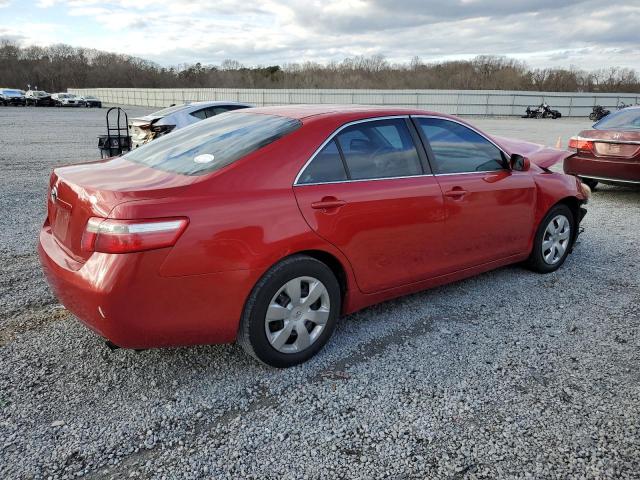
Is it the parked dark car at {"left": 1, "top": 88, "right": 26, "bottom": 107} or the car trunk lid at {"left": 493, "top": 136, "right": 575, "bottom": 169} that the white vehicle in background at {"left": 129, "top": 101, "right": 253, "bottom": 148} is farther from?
the parked dark car at {"left": 1, "top": 88, "right": 26, "bottom": 107}

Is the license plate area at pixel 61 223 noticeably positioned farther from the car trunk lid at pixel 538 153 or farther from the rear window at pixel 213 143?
the car trunk lid at pixel 538 153

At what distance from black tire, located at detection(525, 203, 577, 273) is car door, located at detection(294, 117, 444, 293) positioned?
1444 mm

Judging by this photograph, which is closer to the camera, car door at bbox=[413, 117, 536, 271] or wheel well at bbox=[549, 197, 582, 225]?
car door at bbox=[413, 117, 536, 271]

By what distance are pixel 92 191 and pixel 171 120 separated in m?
9.06

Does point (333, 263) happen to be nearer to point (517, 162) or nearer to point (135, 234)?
point (135, 234)

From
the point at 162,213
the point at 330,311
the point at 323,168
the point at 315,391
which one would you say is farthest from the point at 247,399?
the point at 323,168

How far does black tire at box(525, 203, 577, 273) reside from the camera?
5074 millimetres

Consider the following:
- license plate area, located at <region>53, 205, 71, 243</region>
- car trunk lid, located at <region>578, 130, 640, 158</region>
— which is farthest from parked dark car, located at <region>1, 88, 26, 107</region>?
license plate area, located at <region>53, 205, 71, 243</region>

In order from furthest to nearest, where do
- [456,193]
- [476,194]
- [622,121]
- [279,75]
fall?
[279,75] → [622,121] → [476,194] → [456,193]

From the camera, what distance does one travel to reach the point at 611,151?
874 centimetres

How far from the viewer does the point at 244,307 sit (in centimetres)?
311

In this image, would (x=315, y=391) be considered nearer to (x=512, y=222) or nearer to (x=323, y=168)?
(x=323, y=168)

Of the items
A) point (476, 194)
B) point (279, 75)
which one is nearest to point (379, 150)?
point (476, 194)

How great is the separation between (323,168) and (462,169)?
142 centimetres
